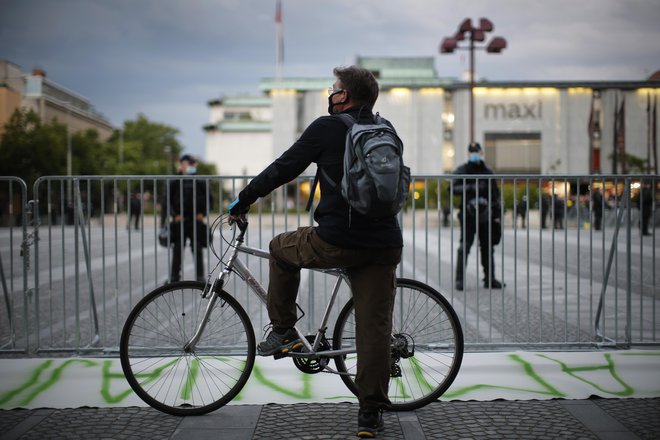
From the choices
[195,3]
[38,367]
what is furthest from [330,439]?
[195,3]

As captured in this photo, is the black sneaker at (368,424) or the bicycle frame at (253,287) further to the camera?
the bicycle frame at (253,287)

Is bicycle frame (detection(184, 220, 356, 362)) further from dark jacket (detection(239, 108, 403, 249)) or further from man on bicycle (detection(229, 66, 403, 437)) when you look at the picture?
dark jacket (detection(239, 108, 403, 249))

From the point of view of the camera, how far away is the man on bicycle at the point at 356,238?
12.7ft

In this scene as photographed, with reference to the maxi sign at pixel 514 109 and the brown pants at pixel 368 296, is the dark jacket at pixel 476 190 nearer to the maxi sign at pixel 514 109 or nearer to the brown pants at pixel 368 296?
the brown pants at pixel 368 296

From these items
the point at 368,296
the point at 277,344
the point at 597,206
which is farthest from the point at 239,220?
the point at 597,206

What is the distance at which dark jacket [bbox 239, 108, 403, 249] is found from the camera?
3857 mm

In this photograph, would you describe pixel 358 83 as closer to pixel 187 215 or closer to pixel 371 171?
pixel 371 171

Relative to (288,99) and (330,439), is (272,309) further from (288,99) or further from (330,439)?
(288,99)

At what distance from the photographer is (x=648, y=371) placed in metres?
5.12

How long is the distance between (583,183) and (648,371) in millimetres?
1802

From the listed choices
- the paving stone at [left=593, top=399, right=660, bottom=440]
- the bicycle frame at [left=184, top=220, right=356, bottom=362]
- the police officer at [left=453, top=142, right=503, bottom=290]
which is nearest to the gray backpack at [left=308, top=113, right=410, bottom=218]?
the bicycle frame at [left=184, top=220, right=356, bottom=362]

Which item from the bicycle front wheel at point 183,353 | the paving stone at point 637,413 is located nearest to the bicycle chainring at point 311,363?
the bicycle front wheel at point 183,353

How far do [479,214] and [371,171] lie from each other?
367 cm

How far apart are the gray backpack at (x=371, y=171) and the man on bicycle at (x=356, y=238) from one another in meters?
0.14
